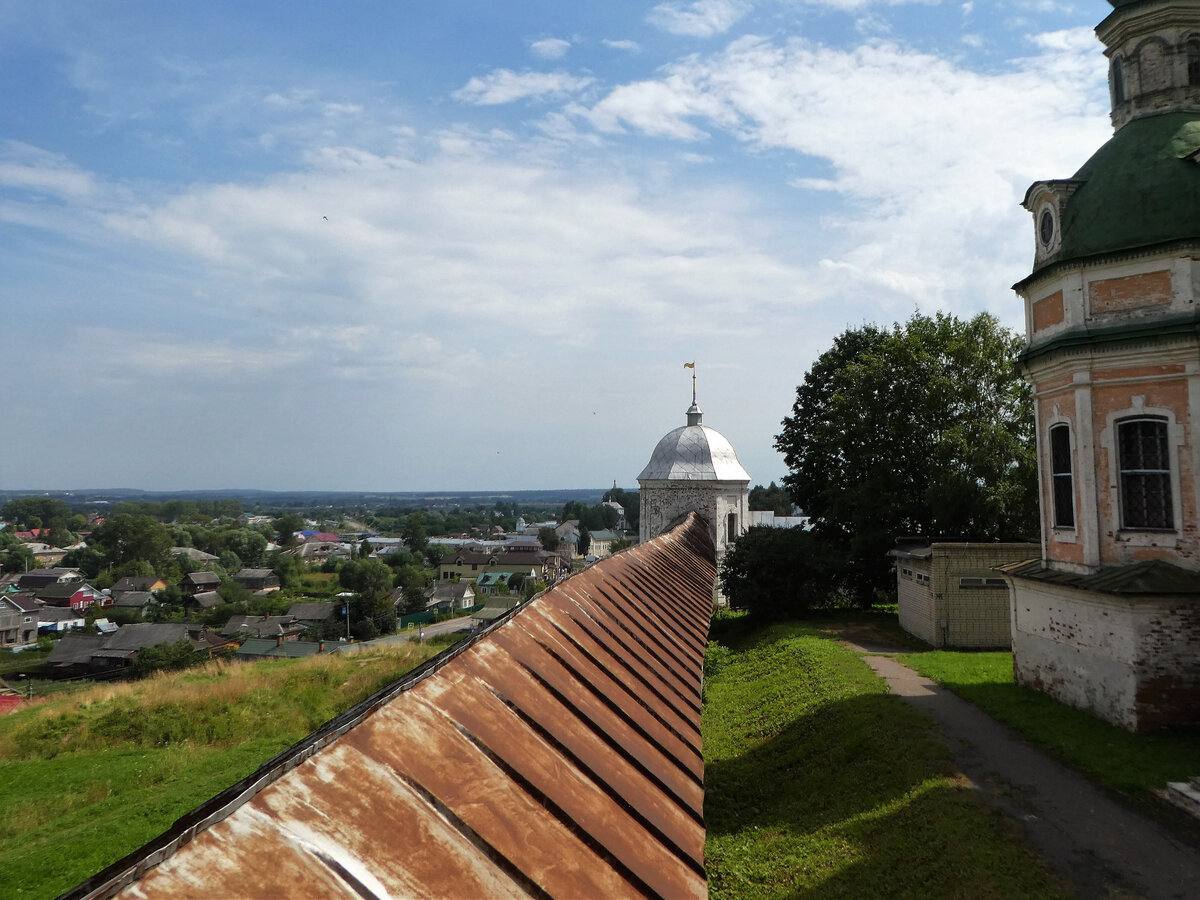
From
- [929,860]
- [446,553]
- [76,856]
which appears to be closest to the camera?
[929,860]

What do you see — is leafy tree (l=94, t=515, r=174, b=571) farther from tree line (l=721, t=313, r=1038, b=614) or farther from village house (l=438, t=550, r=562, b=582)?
tree line (l=721, t=313, r=1038, b=614)

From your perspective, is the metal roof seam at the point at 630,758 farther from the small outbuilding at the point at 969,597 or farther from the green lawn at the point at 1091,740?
the small outbuilding at the point at 969,597

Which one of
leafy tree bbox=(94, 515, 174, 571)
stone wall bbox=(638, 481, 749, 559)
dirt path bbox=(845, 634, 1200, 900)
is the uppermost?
stone wall bbox=(638, 481, 749, 559)

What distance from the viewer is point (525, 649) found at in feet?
12.1

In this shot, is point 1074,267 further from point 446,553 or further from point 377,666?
point 446,553

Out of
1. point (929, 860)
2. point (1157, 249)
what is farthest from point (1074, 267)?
point (929, 860)

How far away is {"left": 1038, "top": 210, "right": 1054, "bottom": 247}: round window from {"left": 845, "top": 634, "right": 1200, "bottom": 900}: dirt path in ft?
29.3

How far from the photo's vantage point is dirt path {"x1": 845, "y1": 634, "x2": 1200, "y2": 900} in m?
7.40

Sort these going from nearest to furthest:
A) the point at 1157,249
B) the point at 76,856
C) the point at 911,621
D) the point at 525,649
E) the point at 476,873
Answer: the point at 476,873
the point at 525,649
the point at 76,856
the point at 1157,249
the point at 911,621

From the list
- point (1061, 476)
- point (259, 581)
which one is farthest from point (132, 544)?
point (1061, 476)

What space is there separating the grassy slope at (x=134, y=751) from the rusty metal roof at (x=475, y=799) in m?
9.84

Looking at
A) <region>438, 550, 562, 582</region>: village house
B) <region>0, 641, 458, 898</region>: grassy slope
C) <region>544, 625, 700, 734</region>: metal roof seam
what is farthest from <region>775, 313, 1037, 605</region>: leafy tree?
<region>438, 550, 562, 582</region>: village house

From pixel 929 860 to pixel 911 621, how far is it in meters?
15.0

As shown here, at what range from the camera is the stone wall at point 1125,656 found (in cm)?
1100
